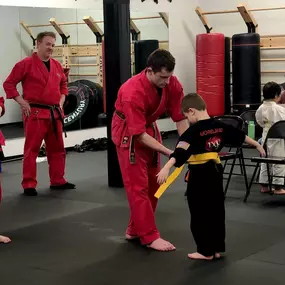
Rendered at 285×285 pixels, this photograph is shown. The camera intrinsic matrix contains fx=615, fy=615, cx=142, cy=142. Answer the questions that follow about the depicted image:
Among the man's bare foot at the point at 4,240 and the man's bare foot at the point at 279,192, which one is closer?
the man's bare foot at the point at 4,240

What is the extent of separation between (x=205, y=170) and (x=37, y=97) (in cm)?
287

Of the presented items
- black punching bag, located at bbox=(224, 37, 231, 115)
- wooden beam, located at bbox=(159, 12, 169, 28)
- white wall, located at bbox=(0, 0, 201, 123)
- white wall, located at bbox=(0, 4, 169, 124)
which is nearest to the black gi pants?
white wall, located at bbox=(0, 4, 169, 124)

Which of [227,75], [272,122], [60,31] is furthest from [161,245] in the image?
[227,75]

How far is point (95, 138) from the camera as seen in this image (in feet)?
33.1

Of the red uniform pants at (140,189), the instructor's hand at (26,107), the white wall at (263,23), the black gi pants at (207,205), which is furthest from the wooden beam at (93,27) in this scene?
the black gi pants at (207,205)

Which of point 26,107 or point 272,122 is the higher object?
point 26,107

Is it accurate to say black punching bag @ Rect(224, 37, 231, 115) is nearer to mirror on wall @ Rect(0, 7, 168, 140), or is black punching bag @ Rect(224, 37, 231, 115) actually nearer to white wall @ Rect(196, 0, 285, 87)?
white wall @ Rect(196, 0, 285, 87)

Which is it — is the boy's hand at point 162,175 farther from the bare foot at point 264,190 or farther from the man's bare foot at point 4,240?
the bare foot at point 264,190

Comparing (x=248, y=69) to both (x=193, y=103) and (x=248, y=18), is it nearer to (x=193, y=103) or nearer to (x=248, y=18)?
(x=248, y=18)

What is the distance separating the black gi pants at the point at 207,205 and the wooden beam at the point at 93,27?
625 centimetres

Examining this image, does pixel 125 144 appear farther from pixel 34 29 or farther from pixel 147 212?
pixel 34 29

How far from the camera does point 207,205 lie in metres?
3.96

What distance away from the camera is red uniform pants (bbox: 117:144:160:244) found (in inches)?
166

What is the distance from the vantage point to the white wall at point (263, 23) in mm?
10617
